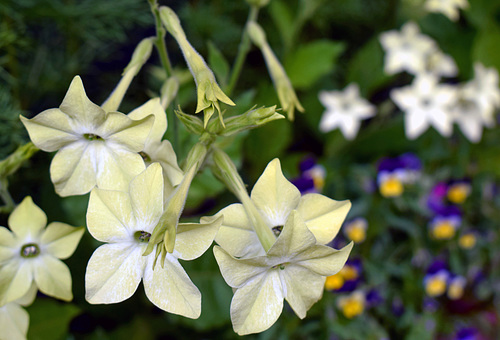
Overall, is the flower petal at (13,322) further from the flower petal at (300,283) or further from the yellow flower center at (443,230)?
the yellow flower center at (443,230)

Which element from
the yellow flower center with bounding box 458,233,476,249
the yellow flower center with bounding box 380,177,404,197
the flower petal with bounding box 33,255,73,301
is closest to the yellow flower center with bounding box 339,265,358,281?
the yellow flower center with bounding box 380,177,404,197

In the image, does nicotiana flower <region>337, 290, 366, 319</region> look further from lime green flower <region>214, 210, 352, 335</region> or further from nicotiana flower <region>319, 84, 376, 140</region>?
lime green flower <region>214, 210, 352, 335</region>

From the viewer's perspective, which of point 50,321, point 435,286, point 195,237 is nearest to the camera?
point 195,237

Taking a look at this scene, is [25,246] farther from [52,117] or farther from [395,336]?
[395,336]

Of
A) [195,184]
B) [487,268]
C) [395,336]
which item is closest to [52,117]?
[195,184]

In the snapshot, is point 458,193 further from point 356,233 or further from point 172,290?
point 172,290

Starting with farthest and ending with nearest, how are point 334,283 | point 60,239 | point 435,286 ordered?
1. point 435,286
2. point 334,283
3. point 60,239

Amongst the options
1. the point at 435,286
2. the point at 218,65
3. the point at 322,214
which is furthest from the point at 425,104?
the point at 322,214

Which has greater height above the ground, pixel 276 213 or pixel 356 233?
pixel 276 213
